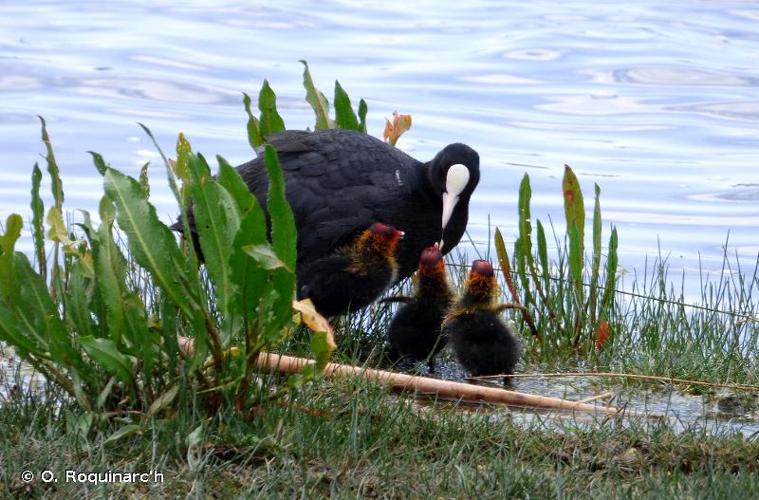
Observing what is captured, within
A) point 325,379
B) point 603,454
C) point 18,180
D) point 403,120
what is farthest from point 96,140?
point 603,454

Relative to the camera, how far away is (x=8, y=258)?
4.30 meters

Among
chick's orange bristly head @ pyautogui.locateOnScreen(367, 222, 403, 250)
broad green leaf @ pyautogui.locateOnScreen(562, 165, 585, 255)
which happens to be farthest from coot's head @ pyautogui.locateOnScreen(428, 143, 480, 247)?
broad green leaf @ pyautogui.locateOnScreen(562, 165, 585, 255)

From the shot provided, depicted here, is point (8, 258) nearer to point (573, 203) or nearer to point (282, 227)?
point (282, 227)

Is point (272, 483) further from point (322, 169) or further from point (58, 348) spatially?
point (322, 169)

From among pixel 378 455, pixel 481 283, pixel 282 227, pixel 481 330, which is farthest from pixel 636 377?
pixel 282 227

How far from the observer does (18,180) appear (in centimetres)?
1180

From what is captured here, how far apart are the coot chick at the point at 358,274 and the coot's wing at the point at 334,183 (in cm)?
20

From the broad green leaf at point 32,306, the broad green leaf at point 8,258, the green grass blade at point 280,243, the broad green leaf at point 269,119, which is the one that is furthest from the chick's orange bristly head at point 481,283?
the broad green leaf at point 8,258

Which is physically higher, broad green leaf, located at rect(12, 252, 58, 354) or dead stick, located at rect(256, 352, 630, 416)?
broad green leaf, located at rect(12, 252, 58, 354)

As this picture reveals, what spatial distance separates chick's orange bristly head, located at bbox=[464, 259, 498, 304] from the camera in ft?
18.9

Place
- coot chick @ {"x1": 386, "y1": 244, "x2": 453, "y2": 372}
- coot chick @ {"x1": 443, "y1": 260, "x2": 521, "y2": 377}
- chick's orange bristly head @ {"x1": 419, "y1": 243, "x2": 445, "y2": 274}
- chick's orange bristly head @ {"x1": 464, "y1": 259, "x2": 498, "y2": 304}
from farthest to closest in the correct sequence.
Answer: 1. chick's orange bristly head @ {"x1": 419, "y1": 243, "x2": 445, "y2": 274}
2. coot chick @ {"x1": 386, "y1": 244, "x2": 453, "y2": 372}
3. chick's orange bristly head @ {"x1": 464, "y1": 259, "x2": 498, "y2": 304}
4. coot chick @ {"x1": 443, "y1": 260, "x2": 521, "y2": 377}

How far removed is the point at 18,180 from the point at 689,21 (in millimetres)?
10749

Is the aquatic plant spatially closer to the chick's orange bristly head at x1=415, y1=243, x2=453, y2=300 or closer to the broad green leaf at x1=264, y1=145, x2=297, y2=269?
the chick's orange bristly head at x1=415, y1=243, x2=453, y2=300

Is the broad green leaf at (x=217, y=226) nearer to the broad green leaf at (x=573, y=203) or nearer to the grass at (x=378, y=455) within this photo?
the grass at (x=378, y=455)
